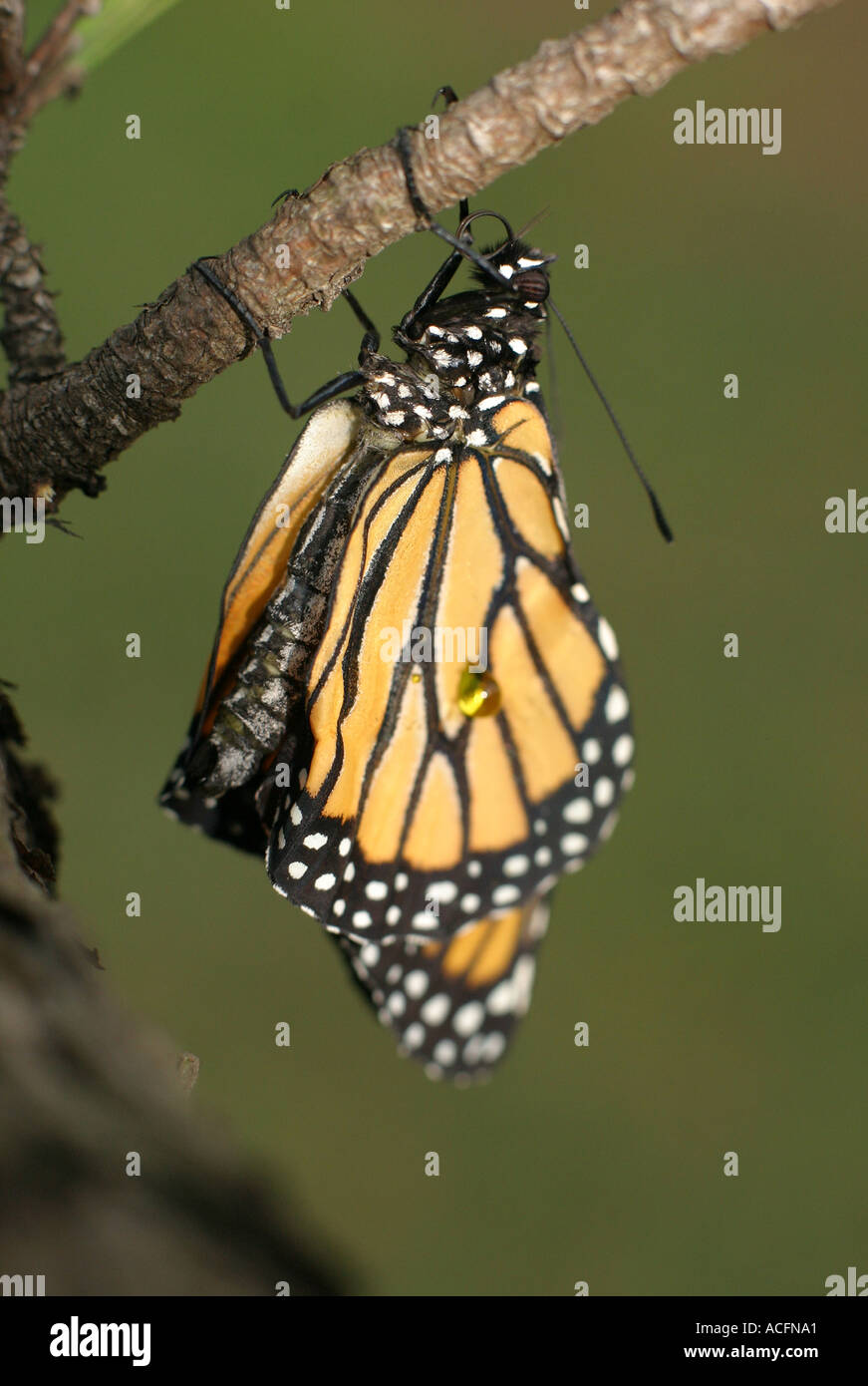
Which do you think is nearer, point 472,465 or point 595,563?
point 472,465

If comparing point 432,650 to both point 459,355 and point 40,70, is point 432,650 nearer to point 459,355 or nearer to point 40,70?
point 459,355

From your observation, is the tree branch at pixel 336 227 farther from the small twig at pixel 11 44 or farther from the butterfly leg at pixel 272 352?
the small twig at pixel 11 44

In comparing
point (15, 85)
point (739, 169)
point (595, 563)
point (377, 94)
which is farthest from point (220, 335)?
point (739, 169)

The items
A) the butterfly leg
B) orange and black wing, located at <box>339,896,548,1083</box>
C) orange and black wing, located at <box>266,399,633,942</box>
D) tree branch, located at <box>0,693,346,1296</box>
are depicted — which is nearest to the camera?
tree branch, located at <box>0,693,346,1296</box>

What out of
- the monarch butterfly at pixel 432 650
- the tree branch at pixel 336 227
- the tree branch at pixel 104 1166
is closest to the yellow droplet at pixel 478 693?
the monarch butterfly at pixel 432 650

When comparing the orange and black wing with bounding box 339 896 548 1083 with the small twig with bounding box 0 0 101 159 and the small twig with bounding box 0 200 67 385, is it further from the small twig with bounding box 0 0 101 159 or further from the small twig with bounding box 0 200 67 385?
the small twig with bounding box 0 0 101 159

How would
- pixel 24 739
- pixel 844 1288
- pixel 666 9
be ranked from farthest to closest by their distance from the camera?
pixel 844 1288
pixel 24 739
pixel 666 9

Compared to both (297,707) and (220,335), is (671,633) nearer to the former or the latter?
(297,707)

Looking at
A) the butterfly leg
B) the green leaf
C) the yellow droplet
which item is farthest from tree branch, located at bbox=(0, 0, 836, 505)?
the yellow droplet

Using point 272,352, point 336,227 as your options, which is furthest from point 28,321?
point 336,227
